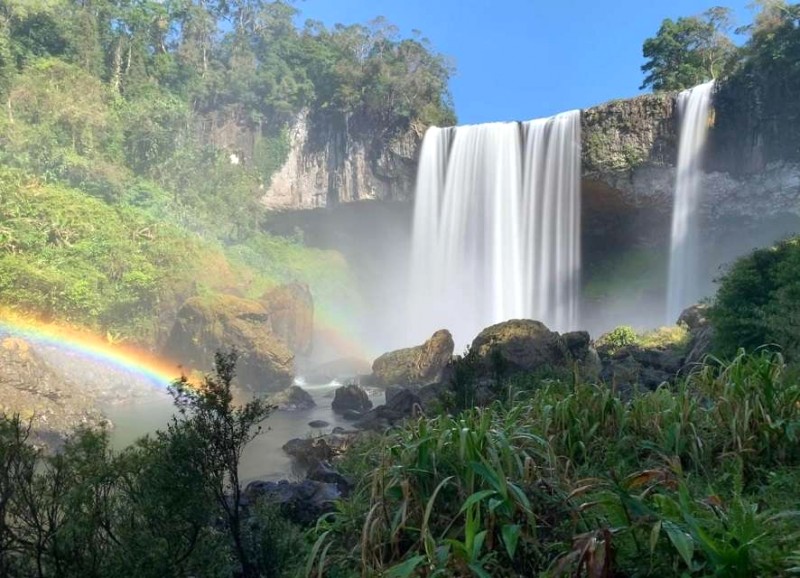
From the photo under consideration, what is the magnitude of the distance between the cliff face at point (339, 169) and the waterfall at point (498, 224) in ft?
4.78

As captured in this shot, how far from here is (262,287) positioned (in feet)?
111

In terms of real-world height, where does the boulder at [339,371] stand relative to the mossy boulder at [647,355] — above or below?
below

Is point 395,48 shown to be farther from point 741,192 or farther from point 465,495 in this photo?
point 465,495

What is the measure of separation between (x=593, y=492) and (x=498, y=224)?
31.1m

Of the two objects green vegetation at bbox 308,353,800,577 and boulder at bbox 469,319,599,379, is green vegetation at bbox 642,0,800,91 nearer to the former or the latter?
boulder at bbox 469,319,599,379

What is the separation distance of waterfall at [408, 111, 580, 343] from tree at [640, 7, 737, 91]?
781 cm

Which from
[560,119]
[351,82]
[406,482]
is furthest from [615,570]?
[351,82]

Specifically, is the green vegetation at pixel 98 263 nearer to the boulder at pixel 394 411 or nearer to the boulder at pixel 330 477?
the boulder at pixel 394 411

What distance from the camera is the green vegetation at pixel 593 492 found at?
273 centimetres

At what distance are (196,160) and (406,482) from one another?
3784cm

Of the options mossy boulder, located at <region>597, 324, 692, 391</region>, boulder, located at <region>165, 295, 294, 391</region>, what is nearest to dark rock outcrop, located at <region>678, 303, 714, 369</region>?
mossy boulder, located at <region>597, 324, 692, 391</region>

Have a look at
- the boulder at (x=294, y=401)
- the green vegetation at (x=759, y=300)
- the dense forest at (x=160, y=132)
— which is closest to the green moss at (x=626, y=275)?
the dense forest at (x=160, y=132)

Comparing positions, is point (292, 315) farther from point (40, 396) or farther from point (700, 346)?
point (700, 346)

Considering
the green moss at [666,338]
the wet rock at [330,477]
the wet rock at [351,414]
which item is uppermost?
the wet rock at [330,477]
